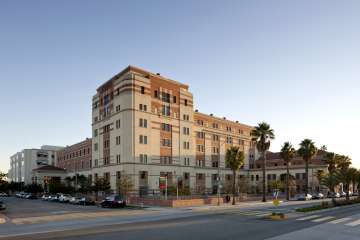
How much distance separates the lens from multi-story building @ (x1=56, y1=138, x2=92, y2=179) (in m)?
98.4

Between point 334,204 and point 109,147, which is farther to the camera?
point 109,147

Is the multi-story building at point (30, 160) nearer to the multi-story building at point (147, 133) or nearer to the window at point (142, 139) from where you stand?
the multi-story building at point (147, 133)

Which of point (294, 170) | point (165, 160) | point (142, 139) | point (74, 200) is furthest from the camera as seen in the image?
point (294, 170)

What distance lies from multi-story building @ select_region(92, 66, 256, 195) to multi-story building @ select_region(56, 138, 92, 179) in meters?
14.8

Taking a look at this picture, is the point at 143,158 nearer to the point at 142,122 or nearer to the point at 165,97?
the point at 142,122

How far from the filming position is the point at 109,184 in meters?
70.3

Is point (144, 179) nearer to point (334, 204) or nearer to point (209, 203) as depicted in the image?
point (209, 203)

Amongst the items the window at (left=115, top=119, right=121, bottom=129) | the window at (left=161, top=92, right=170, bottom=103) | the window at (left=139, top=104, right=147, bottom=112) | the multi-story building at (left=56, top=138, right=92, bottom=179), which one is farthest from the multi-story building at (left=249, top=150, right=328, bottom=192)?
the multi-story building at (left=56, top=138, right=92, bottom=179)

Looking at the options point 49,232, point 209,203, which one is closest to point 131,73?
point 209,203

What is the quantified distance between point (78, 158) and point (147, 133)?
42.9 meters

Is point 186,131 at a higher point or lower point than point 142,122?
lower

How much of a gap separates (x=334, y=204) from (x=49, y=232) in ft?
128

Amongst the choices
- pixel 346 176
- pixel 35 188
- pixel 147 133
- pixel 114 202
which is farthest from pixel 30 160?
pixel 346 176

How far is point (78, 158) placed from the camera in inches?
4247
